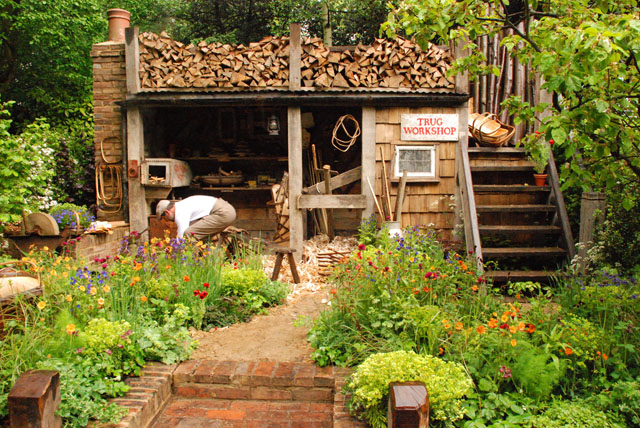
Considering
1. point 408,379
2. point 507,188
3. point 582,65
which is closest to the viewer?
point 582,65

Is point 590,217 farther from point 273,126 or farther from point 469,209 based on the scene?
point 273,126

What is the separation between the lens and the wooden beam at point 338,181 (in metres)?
7.85

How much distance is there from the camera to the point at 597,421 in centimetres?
277

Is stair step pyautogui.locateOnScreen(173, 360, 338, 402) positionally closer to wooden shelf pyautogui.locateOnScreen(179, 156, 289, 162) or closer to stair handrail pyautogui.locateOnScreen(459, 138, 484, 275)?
stair handrail pyautogui.locateOnScreen(459, 138, 484, 275)

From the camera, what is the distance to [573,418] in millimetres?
2811

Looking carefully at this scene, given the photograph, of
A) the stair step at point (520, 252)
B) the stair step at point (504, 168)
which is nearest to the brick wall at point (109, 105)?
the stair step at point (504, 168)

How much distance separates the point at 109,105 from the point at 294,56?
10.6 feet

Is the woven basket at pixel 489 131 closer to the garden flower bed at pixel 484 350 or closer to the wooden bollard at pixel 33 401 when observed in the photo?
the garden flower bed at pixel 484 350

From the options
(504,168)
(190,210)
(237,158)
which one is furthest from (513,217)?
(237,158)

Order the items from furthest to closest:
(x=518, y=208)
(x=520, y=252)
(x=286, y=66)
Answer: (x=286, y=66)
(x=518, y=208)
(x=520, y=252)

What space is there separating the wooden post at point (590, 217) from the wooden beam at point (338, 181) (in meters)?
3.34

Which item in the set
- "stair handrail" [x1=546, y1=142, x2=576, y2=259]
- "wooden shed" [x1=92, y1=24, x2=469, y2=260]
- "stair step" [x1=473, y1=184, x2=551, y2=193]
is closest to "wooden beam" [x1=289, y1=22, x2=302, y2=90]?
"wooden shed" [x1=92, y1=24, x2=469, y2=260]

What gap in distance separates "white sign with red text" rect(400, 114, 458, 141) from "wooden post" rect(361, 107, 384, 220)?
468 mm

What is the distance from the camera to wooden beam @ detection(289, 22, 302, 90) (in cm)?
728
